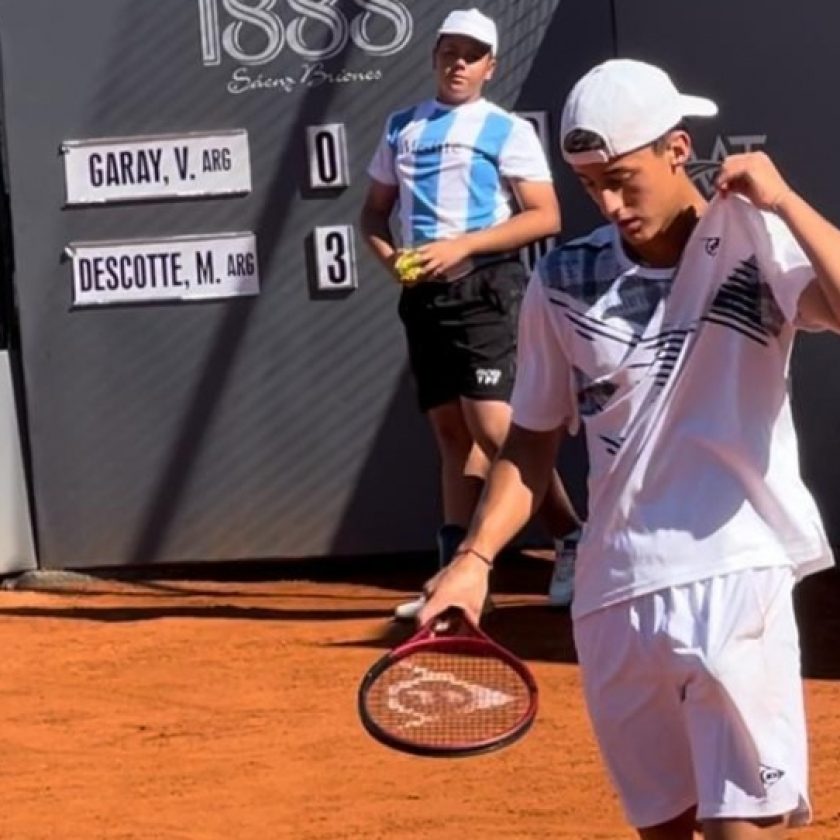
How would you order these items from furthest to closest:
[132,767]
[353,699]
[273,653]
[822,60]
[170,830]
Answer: [822,60], [273,653], [353,699], [132,767], [170,830]

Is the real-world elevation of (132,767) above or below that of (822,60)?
below

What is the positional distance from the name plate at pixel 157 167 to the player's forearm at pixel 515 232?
1.90 metres

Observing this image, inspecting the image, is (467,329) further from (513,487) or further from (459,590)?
(459,590)

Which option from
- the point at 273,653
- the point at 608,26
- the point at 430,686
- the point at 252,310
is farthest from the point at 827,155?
the point at 430,686

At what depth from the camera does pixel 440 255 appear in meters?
7.79

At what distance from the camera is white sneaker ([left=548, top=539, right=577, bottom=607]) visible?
8.54 meters

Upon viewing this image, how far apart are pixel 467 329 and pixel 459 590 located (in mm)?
4427

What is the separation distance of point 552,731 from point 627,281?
3296 millimetres

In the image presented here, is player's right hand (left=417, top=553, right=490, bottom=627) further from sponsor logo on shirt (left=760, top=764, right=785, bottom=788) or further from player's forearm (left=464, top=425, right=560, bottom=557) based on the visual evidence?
sponsor logo on shirt (left=760, top=764, right=785, bottom=788)

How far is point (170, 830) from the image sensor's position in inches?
234

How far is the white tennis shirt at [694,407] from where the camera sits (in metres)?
3.65

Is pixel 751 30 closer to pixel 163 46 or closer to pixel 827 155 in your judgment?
pixel 827 155

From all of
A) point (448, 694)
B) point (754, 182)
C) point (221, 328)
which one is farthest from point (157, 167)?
point (754, 182)

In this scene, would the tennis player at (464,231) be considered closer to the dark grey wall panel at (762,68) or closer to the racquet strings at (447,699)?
the dark grey wall panel at (762,68)
